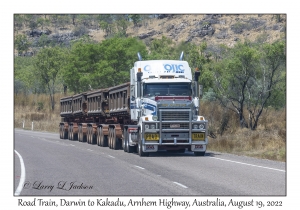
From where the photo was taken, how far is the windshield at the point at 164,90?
25891 millimetres

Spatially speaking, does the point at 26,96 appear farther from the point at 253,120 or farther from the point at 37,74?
the point at 253,120

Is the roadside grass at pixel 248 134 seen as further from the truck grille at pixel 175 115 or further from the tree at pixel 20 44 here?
the tree at pixel 20 44

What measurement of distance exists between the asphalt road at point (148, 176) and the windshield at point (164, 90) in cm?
269

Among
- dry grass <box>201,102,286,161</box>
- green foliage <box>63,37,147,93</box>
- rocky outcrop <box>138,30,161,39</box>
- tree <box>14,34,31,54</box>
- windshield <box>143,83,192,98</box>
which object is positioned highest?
rocky outcrop <box>138,30,161,39</box>

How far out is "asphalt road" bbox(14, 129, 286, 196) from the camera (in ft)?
47.4

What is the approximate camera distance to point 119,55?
204ft

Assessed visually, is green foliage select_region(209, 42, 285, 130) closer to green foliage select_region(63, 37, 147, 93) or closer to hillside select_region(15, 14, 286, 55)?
green foliage select_region(63, 37, 147, 93)

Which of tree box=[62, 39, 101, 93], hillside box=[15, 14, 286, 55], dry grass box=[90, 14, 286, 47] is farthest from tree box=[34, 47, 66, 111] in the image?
hillside box=[15, 14, 286, 55]

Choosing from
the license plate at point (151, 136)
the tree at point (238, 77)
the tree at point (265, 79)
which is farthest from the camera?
the tree at point (238, 77)

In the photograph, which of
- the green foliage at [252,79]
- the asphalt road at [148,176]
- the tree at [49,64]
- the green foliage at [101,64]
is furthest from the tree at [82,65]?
the asphalt road at [148,176]

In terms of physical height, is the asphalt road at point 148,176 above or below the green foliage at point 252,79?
below

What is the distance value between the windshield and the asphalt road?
8.82ft

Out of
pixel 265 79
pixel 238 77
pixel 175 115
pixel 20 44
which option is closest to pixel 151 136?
pixel 175 115

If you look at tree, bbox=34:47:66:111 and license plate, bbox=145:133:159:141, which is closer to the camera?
license plate, bbox=145:133:159:141
